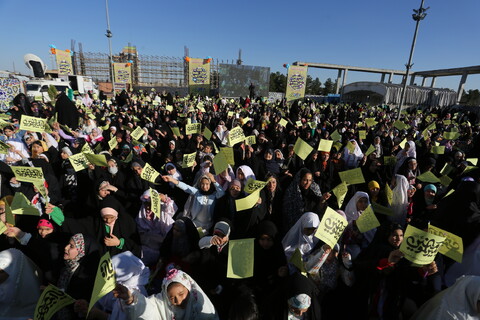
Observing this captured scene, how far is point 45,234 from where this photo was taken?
8.18ft

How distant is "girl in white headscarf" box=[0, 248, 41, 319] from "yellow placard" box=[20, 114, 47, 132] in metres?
3.62

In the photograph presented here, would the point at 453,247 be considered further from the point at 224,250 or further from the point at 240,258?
the point at 224,250

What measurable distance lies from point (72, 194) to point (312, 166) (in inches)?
166

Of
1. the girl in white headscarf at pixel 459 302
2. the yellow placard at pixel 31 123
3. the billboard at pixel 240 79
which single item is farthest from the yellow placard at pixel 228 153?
the billboard at pixel 240 79

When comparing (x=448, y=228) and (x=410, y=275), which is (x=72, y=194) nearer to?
(x=410, y=275)

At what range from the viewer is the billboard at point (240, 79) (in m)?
29.6

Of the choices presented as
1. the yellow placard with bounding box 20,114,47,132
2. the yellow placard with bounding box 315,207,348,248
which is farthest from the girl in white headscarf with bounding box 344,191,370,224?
the yellow placard with bounding box 20,114,47,132

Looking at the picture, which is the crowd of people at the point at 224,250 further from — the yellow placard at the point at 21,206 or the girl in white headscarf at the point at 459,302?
the yellow placard at the point at 21,206

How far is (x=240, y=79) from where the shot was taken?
98.7ft

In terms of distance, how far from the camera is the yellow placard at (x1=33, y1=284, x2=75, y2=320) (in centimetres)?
165

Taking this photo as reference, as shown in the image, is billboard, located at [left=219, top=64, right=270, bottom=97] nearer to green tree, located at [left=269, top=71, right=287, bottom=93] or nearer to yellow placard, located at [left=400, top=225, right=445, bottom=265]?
green tree, located at [left=269, top=71, right=287, bottom=93]

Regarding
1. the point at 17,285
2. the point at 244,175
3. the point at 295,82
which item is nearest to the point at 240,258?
the point at 17,285

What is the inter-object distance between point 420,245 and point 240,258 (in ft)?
4.33

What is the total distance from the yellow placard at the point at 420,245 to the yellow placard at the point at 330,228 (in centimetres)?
52
